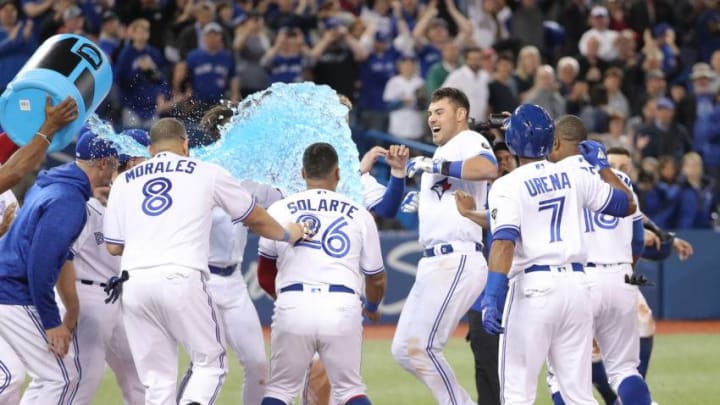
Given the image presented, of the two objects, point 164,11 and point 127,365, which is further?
point 164,11

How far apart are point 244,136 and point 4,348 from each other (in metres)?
2.60

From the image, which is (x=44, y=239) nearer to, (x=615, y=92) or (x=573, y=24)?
(x=615, y=92)

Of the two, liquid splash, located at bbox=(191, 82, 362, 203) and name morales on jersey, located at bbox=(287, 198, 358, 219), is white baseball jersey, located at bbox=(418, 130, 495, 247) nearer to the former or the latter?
liquid splash, located at bbox=(191, 82, 362, 203)

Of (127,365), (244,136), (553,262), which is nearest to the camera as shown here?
(553,262)

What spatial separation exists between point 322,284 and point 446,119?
1.85m

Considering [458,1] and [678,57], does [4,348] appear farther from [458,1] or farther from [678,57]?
[678,57]

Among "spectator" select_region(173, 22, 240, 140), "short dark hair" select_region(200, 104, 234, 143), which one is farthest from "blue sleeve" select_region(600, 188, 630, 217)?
"spectator" select_region(173, 22, 240, 140)

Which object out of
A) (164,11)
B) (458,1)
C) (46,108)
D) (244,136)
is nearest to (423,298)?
(244,136)

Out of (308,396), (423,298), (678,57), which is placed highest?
(678,57)

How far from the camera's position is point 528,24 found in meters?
21.1

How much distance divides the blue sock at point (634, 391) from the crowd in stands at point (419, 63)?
8.33 meters

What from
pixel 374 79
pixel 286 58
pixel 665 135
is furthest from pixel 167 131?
pixel 665 135

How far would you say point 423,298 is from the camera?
9.02 metres

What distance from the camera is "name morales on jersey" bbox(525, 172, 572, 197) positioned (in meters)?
7.91
